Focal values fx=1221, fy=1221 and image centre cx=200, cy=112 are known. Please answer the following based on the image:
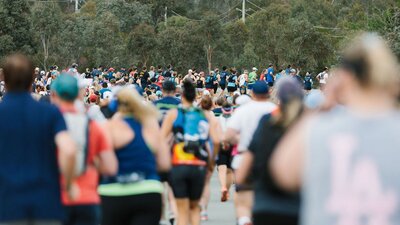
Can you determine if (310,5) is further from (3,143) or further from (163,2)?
(3,143)

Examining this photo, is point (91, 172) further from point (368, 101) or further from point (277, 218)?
point (368, 101)

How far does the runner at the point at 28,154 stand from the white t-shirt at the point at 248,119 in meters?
4.44

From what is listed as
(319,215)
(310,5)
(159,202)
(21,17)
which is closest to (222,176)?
(159,202)

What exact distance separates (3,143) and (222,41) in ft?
221

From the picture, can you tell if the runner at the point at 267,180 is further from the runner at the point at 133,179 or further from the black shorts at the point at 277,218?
the runner at the point at 133,179

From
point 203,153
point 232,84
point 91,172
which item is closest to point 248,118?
point 203,153

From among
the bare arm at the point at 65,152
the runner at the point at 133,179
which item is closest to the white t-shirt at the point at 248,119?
the runner at the point at 133,179

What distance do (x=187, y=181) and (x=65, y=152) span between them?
5.69 m

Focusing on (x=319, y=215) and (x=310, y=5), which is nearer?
(x=319, y=215)

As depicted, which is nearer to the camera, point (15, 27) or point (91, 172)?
point (91, 172)

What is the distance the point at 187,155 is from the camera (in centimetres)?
1297

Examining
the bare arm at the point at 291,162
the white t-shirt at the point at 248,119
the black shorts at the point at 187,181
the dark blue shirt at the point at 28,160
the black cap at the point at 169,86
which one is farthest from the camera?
the black cap at the point at 169,86

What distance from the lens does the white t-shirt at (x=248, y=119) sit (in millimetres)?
11641

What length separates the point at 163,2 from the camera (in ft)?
307
